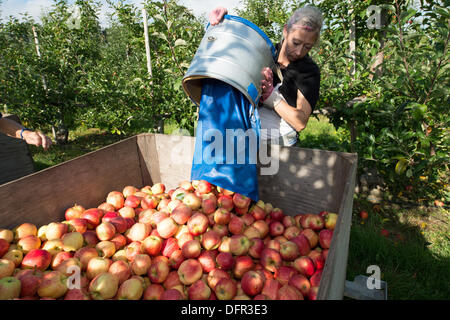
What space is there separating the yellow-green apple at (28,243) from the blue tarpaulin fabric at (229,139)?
0.97 metres

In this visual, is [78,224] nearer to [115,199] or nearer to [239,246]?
[115,199]

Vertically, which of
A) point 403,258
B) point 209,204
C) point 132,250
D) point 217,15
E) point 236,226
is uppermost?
point 217,15

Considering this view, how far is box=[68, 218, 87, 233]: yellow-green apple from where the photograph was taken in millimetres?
1542

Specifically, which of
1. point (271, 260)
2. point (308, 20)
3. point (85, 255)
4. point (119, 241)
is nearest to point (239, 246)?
point (271, 260)

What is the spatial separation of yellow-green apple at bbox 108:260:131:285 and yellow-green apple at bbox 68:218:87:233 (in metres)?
0.34

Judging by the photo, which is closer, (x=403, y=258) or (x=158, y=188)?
(x=158, y=188)

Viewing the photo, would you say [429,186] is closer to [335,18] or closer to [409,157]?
[409,157]

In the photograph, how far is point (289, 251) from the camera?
1.44m

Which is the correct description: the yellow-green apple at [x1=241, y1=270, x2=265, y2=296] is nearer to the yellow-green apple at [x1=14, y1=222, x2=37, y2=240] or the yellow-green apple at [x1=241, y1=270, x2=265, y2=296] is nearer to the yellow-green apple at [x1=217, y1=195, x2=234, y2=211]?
the yellow-green apple at [x1=217, y1=195, x2=234, y2=211]

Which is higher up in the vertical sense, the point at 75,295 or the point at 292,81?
the point at 292,81

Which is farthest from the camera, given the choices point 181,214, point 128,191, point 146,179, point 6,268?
point 146,179

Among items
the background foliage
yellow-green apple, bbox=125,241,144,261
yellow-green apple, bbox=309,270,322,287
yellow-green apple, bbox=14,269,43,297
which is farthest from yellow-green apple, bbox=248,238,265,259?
the background foliage

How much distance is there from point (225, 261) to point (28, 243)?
3.37 feet

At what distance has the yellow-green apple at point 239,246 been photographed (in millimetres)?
1495
